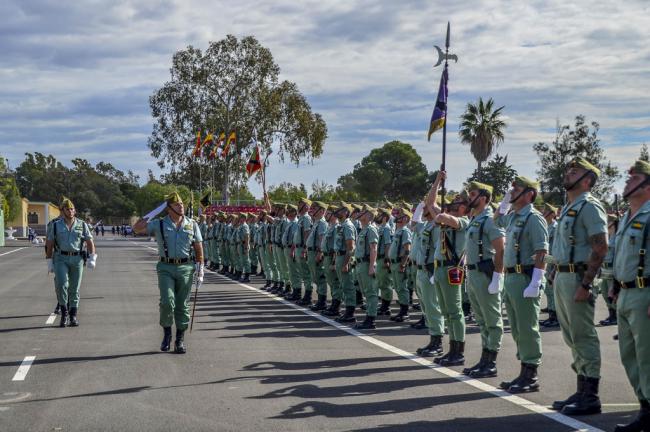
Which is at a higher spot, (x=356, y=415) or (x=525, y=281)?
(x=525, y=281)

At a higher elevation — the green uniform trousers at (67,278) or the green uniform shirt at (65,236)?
the green uniform shirt at (65,236)

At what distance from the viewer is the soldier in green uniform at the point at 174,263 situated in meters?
10.4

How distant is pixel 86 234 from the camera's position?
13242mm

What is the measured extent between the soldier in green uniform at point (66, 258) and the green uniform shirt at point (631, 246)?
8858 mm

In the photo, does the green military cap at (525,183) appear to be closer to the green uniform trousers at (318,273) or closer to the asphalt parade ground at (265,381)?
the asphalt parade ground at (265,381)

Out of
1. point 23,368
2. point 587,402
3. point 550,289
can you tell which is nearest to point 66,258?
point 23,368

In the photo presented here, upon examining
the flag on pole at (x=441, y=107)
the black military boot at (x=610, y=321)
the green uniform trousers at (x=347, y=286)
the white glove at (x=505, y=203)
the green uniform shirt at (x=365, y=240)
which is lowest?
the black military boot at (x=610, y=321)

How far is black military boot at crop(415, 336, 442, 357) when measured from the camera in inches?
395

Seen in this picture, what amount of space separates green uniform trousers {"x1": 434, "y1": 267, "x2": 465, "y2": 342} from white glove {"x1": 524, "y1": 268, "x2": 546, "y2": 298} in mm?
1773

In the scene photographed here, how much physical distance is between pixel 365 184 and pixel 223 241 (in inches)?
2860

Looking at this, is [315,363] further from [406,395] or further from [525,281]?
[525,281]

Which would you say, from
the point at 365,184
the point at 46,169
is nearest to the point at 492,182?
the point at 365,184

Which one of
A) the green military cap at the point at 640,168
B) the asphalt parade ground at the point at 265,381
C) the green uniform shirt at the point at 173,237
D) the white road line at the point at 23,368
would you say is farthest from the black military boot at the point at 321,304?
the green military cap at the point at 640,168

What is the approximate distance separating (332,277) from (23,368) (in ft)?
21.3
